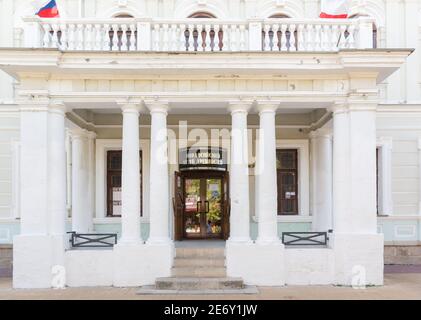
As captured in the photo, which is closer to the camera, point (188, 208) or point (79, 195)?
point (79, 195)

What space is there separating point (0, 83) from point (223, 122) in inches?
266

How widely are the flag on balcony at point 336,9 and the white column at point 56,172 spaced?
22.1ft

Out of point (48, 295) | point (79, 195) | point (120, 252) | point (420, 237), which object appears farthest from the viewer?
point (420, 237)

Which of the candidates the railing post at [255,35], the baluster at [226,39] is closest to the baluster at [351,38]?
the railing post at [255,35]

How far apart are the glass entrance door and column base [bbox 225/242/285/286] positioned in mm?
3879

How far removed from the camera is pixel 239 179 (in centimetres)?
1291

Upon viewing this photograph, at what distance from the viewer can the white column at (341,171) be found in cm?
1277

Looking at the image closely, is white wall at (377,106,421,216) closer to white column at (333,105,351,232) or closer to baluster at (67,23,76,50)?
white column at (333,105,351,232)

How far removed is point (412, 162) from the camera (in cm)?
1655

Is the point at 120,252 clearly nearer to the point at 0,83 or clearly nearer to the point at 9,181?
the point at 9,181

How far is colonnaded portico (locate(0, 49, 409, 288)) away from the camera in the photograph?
40.6 feet

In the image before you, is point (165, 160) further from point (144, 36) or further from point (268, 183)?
point (144, 36)

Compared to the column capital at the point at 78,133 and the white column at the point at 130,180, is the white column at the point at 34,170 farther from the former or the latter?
the column capital at the point at 78,133

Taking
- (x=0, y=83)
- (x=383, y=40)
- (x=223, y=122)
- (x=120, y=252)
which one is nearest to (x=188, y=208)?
(x=223, y=122)
